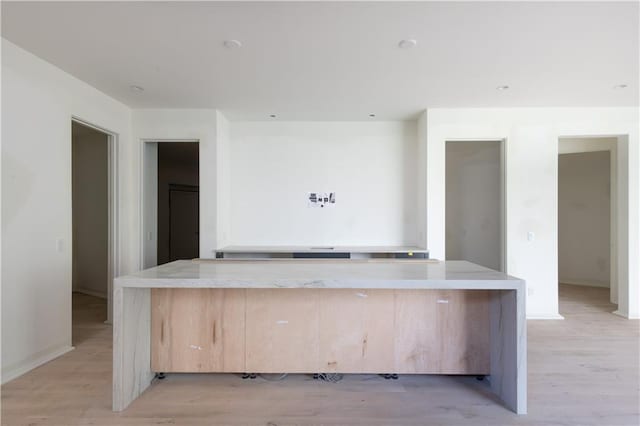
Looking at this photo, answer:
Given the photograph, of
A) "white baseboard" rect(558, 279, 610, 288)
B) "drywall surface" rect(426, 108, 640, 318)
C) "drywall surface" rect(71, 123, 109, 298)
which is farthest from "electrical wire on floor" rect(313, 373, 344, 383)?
"white baseboard" rect(558, 279, 610, 288)

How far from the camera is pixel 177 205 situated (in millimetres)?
6648

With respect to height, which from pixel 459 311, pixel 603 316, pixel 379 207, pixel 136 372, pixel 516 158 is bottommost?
pixel 603 316

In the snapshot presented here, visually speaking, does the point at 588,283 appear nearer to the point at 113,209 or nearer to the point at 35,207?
the point at 113,209

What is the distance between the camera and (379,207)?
14.1 ft

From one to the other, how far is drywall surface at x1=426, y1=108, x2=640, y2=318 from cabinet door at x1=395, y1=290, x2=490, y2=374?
168 cm

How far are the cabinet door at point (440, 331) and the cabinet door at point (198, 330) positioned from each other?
1.14 m

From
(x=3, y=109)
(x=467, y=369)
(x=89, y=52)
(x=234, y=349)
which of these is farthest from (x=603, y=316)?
(x=3, y=109)

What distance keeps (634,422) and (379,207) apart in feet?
9.91

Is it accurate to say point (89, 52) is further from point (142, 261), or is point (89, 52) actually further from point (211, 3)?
point (142, 261)

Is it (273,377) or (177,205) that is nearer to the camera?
(273,377)

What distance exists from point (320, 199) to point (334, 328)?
2426 millimetres

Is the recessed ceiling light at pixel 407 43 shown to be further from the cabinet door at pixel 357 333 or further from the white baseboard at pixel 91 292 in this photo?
the white baseboard at pixel 91 292

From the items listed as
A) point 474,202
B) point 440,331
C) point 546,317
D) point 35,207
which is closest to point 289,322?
point 440,331

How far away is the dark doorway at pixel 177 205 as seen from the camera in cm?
619
